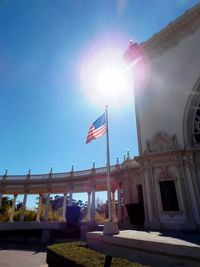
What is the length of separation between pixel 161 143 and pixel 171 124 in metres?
2.08

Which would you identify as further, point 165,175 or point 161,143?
point 161,143

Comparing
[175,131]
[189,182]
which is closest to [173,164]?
[189,182]

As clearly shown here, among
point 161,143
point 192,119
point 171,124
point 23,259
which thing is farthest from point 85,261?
point 192,119

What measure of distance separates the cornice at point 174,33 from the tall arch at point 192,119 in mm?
5646

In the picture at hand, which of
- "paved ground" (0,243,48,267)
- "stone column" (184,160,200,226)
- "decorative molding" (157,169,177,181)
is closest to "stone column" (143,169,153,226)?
"decorative molding" (157,169,177,181)

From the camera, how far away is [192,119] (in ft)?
58.7

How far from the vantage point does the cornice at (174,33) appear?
1948 centimetres

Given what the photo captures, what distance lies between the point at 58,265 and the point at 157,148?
13.5 meters

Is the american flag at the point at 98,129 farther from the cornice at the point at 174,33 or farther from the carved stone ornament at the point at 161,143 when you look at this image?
the cornice at the point at 174,33

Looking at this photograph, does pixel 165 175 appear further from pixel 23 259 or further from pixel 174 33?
pixel 174 33

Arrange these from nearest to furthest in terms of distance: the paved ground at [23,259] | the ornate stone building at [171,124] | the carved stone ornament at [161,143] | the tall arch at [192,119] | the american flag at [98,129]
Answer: the paved ground at [23,259], the american flag at [98,129], the ornate stone building at [171,124], the tall arch at [192,119], the carved stone ornament at [161,143]

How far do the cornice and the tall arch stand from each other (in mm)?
5646

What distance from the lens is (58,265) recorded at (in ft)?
25.1

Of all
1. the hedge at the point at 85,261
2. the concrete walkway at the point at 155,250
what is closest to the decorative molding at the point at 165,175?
the concrete walkway at the point at 155,250
